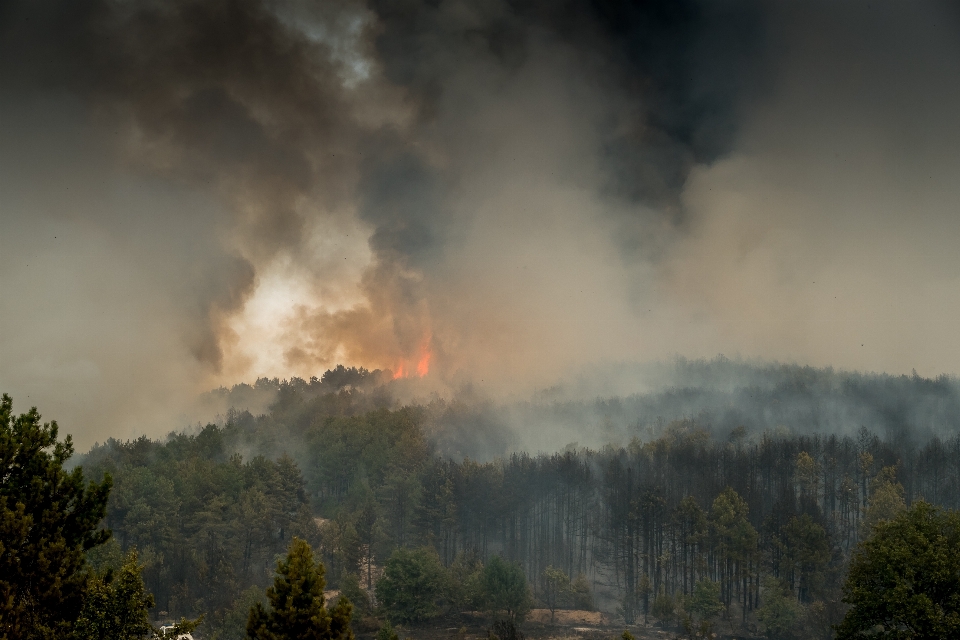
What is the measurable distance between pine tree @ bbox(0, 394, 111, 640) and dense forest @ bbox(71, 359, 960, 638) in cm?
5538

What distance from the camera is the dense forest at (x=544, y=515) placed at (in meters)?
99.8

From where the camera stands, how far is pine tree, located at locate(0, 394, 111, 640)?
25672 millimetres

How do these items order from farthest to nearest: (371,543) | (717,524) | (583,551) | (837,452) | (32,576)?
(837,452) → (583,551) → (371,543) → (717,524) → (32,576)

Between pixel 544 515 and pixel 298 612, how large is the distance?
128 m

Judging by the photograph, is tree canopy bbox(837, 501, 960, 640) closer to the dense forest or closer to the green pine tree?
the green pine tree

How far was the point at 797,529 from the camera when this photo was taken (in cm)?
10112

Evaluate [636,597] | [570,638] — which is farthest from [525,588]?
[636,597]

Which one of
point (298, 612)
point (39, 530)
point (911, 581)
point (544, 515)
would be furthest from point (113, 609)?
point (544, 515)

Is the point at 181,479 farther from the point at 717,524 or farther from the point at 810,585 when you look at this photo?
the point at 810,585

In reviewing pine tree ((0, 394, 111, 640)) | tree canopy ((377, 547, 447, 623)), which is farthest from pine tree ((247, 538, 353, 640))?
tree canopy ((377, 547, 447, 623))

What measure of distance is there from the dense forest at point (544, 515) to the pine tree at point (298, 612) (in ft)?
195

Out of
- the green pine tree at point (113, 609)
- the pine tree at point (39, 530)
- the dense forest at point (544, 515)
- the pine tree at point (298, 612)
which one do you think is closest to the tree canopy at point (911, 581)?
the pine tree at point (298, 612)

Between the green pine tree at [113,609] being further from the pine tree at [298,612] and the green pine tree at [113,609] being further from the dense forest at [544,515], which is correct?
the dense forest at [544,515]

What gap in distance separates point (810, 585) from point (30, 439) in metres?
104
